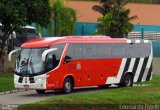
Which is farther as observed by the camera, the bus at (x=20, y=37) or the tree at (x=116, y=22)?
the bus at (x=20, y=37)

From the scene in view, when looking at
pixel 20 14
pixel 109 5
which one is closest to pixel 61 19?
pixel 109 5

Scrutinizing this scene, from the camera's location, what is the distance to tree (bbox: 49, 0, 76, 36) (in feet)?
172

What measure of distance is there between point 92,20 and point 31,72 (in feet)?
121

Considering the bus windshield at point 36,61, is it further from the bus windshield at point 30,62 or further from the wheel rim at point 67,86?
the wheel rim at point 67,86

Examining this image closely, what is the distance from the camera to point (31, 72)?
83.4 feet

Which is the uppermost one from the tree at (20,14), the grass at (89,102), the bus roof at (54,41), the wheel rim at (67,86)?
the tree at (20,14)

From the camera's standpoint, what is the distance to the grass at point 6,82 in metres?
28.5

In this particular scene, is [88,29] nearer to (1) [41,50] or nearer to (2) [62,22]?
(2) [62,22]

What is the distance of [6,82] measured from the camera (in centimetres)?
3053

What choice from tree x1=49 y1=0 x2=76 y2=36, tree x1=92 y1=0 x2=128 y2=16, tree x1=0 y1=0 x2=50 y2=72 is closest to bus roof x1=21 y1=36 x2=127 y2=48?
tree x1=0 y1=0 x2=50 y2=72

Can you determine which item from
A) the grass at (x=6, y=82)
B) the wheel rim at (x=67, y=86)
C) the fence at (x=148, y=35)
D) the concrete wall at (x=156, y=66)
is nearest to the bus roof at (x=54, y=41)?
the wheel rim at (x=67, y=86)

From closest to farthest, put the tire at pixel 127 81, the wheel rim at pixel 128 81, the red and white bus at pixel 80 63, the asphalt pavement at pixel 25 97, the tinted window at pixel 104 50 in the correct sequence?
the asphalt pavement at pixel 25 97 < the red and white bus at pixel 80 63 < the tinted window at pixel 104 50 < the tire at pixel 127 81 < the wheel rim at pixel 128 81

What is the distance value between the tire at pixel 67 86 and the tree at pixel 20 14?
8.73m

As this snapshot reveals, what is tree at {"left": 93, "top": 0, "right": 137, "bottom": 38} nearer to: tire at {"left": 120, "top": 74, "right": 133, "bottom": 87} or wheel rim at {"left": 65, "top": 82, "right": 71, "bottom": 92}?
tire at {"left": 120, "top": 74, "right": 133, "bottom": 87}
